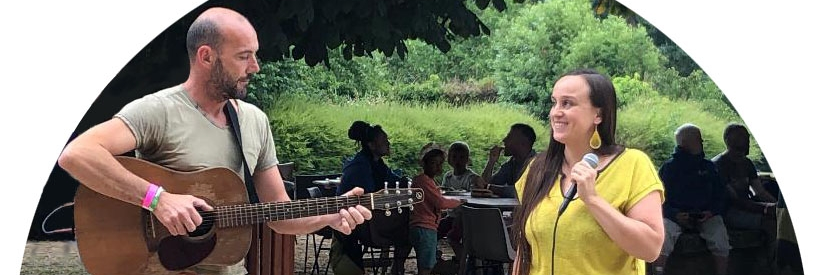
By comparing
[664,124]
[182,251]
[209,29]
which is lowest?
[182,251]

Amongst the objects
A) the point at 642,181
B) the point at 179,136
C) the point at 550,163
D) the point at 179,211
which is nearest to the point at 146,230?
the point at 179,211

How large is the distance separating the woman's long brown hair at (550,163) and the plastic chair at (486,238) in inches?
3.6

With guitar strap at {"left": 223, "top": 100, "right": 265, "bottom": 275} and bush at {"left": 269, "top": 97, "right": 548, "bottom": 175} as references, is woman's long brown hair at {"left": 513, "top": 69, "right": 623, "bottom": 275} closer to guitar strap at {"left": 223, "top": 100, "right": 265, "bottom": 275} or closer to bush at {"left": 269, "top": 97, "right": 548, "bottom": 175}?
bush at {"left": 269, "top": 97, "right": 548, "bottom": 175}

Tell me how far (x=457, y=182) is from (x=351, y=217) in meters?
0.53

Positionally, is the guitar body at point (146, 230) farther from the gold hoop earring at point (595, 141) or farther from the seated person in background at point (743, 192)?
the seated person in background at point (743, 192)

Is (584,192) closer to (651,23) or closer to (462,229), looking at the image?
(462,229)

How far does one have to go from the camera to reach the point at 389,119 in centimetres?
562

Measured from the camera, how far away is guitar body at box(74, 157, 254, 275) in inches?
206

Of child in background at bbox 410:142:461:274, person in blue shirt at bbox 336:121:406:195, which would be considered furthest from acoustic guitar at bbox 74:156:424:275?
child in background at bbox 410:142:461:274

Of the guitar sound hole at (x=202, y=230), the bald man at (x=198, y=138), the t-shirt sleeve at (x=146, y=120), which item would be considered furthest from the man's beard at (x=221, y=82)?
the guitar sound hole at (x=202, y=230)

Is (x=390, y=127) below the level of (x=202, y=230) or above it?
above

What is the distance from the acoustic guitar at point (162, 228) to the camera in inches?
206

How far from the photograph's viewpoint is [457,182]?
18.3 ft

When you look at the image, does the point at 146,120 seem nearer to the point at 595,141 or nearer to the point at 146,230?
the point at 146,230
